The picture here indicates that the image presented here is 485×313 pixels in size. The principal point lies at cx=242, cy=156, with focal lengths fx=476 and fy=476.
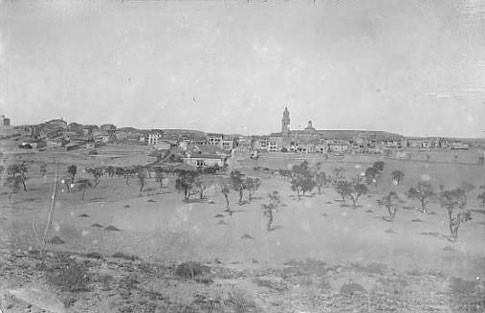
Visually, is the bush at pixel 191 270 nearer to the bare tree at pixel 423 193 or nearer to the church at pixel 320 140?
the church at pixel 320 140

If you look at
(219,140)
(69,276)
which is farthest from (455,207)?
(69,276)

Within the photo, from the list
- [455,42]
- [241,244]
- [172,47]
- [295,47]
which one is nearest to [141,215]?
[241,244]

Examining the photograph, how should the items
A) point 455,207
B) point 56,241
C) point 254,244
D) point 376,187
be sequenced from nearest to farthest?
point 455,207
point 376,187
point 254,244
point 56,241

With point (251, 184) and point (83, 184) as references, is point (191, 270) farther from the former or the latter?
point (83, 184)

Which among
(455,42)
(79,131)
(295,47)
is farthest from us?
(79,131)

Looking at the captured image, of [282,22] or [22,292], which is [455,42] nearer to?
[282,22]

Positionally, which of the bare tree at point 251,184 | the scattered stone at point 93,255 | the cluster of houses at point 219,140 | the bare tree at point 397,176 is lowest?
the scattered stone at point 93,255

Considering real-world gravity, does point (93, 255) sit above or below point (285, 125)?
below

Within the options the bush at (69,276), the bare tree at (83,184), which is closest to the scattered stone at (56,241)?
the bush at (69,276)
